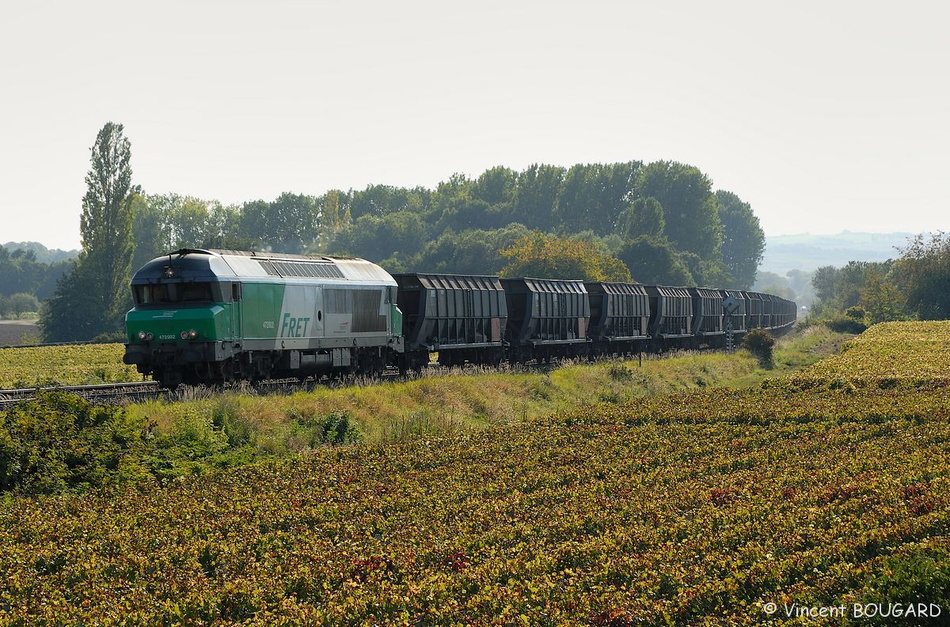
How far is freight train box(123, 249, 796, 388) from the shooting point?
88.8 feet

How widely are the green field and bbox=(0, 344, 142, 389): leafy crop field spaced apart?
67.9ft

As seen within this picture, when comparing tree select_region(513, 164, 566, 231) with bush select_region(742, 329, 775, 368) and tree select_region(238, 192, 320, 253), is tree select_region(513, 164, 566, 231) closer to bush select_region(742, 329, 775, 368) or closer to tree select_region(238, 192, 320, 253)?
tree select_region(238, 192, 320, 253)

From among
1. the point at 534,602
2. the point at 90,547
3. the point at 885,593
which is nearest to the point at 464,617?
the point at 534,602

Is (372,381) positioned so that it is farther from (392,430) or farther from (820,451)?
(820,451)

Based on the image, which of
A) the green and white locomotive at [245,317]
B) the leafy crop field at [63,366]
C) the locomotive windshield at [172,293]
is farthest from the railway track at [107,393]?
the leafy crop field at [63,366]

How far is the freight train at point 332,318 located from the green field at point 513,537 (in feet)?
25.5

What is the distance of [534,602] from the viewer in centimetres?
1073

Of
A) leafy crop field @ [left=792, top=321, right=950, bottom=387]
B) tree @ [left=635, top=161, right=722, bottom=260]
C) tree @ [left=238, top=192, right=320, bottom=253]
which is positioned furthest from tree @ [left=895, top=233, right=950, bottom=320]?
tree @ [left=238, top=192, right=320, bottom=253]

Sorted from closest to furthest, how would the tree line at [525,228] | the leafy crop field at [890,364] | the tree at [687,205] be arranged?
the leafy crop field at [890,364]
the tree line at [525,228]
the tree at [687,205]

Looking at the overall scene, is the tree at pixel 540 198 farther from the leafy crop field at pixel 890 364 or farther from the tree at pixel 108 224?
the leafy crop field at pixel 890 364

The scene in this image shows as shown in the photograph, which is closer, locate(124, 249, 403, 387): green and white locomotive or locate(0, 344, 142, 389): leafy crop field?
locate(124, 249, 403, 387): green and white locomotive

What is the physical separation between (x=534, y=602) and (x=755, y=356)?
50.8 meters

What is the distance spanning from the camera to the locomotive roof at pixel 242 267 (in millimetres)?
27375

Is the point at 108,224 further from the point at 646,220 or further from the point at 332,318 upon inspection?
the point at 646,220
